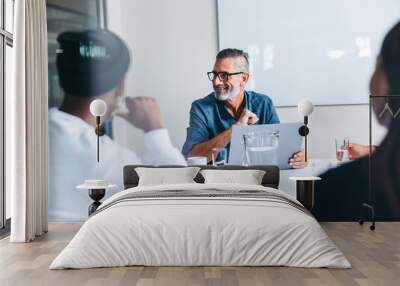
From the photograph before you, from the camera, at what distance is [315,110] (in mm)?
7125

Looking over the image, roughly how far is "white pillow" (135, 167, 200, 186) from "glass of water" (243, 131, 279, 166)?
2.68 ft

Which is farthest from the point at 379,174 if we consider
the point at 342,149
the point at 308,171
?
the point at 308,171

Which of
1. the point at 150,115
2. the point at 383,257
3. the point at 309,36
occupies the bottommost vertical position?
the point at 383,257

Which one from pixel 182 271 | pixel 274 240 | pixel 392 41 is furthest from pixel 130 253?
pixel 392 41

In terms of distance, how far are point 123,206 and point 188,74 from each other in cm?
288

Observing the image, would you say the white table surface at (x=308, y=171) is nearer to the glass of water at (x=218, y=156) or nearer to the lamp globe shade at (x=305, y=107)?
the lamp globe shade at (x=305, y=107)

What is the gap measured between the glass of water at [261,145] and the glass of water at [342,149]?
2.43 feet

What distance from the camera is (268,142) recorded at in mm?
7113

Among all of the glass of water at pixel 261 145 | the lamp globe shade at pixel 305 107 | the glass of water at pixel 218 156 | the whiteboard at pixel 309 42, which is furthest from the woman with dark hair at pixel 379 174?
the glass of water at pixel 218 156

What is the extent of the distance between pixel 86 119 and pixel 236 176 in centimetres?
209

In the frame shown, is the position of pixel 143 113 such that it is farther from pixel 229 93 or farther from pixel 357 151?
pixel 357 151

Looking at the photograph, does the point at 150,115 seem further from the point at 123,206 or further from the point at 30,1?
the point at 123,206

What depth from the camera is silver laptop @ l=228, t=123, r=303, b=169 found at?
7.09 metres

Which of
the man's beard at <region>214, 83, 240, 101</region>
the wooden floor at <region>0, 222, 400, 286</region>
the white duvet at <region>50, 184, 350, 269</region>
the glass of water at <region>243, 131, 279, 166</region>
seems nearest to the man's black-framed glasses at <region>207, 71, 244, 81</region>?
the man's beard at <region>214, 83, 240, 101</region>
